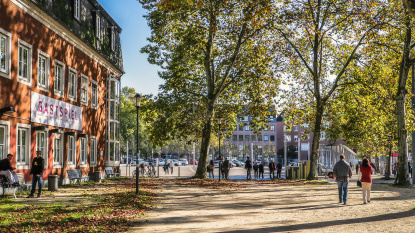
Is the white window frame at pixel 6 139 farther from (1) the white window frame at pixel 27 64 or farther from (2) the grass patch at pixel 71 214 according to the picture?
(2) the grass patch at pixel 71 214

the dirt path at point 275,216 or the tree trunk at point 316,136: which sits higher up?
the tree trunk at point 316,136

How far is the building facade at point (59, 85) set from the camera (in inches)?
688

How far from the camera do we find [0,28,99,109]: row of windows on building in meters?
16.9

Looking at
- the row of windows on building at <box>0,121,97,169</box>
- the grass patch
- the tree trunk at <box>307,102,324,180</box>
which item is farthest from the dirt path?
the tree trunk at <box>307,102,324,180</box>

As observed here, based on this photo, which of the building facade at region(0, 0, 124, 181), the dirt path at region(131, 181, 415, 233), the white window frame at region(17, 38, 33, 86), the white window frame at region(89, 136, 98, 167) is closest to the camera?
the dirt path at region(131, 181, 415, 233)

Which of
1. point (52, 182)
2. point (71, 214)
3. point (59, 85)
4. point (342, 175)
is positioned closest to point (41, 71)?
point (59, 85)

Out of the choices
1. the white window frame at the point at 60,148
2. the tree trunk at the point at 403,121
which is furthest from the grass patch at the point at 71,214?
the tree trunk at the point at 403,121

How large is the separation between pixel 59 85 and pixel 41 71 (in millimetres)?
2585

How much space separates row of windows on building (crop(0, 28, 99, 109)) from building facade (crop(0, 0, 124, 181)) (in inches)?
1.4

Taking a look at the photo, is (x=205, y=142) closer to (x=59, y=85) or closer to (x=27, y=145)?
(x=59, y=85)

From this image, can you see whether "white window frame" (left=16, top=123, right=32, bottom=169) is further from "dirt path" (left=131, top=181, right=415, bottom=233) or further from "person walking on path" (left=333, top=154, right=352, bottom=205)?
"person walking on path" (left=333, top=154, right=352, bottom=205)

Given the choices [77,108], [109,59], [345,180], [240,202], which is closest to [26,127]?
[77,108]

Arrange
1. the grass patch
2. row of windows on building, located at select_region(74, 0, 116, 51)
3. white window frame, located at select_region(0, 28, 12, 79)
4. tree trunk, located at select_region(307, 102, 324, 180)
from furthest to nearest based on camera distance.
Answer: tree trunk, located at select_region(307, 102, 324, 180) → row of windows on building, located at select_region(74, 0, 116, 51) → white window frame, located at select_region(0, 28, 12, 79) → the grass patch

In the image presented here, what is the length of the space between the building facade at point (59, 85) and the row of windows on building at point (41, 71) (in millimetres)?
35
